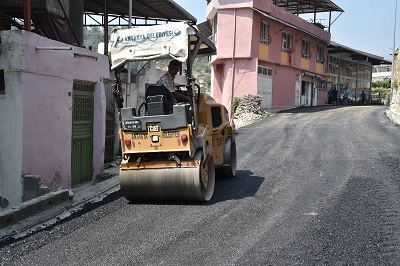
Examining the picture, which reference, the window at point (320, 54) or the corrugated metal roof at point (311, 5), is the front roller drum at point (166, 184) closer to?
the corrugated metal roof at point (311, 5)

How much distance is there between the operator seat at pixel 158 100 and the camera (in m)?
7.32

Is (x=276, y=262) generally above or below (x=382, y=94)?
below

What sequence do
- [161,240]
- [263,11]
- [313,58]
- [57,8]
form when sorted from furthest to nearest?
[313,58]
[263,11]
[57,8]
[161,240]

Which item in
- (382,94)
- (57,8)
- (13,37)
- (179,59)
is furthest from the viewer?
(382,94)

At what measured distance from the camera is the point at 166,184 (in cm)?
729

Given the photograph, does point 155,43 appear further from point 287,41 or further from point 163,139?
point 287,41

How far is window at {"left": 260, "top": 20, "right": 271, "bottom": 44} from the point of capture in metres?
27.7

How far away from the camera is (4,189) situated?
8.00m

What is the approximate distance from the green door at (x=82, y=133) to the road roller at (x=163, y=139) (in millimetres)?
2470

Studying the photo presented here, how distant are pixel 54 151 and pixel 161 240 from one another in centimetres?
406

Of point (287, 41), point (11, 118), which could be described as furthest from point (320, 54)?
point (11, 118)

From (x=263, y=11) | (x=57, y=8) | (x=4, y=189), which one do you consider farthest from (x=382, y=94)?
(x=4, y=189)

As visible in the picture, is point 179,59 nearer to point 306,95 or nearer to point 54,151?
point 54,151

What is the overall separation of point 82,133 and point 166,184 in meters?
3.68
